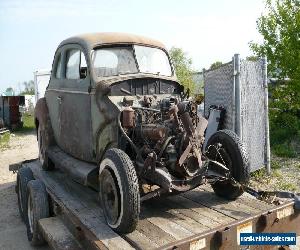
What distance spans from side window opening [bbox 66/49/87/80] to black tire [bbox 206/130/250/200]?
1.96 metres

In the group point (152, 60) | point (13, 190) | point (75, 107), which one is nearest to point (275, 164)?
point (152, 60)

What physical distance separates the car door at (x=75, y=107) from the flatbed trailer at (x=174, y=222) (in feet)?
2.12

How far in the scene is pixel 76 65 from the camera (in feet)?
17.7

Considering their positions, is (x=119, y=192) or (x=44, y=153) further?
(x=44, y=153)

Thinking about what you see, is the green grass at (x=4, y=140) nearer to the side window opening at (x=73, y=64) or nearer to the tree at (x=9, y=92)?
the side window opening at (x=73, y=64)

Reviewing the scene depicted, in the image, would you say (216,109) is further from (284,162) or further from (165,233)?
(165,233)

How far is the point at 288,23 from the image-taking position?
10281mm

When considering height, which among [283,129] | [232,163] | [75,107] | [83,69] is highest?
[83,69]

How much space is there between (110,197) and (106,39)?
216 centimetres

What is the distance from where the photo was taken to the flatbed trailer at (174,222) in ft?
11.2

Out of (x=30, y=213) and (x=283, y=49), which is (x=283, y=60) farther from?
(x=30, y=213)

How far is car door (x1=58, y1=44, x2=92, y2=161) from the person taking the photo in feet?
16.2

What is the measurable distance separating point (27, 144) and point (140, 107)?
32.0 feet

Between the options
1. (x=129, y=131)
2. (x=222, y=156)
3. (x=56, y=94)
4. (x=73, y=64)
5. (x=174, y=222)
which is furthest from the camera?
(x=56, y=94)
